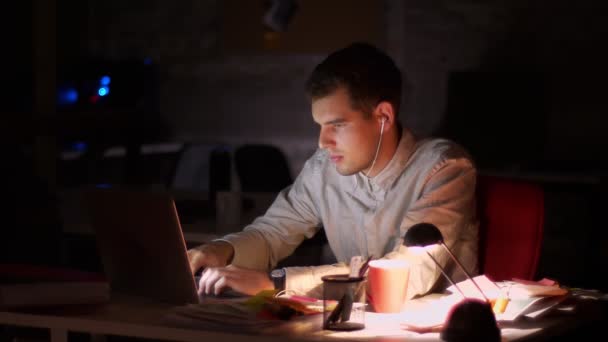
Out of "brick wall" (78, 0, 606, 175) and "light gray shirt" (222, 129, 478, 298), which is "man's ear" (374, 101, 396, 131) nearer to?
"light gray shirt" (222, 129, 478, 298)

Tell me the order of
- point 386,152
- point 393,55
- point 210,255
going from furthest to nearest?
1. point 393,55
2. point 386,152
3. point 210,255

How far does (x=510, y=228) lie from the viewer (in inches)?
103

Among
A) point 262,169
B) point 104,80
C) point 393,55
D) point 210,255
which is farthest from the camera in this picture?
point 393,55

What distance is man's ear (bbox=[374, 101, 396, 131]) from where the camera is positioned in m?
2.67

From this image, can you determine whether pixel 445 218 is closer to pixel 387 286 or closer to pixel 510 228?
pixel 510 228

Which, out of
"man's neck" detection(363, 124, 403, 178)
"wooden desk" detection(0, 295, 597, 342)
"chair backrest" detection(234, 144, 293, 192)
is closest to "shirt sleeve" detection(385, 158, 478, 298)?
"man's neck" detection(363, 124, 403, 178)

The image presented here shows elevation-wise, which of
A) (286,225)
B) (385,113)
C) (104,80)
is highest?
(104,80)

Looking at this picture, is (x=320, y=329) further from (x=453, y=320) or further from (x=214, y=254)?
(x=214, y=254)

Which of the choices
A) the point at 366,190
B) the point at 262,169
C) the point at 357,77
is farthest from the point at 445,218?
the point at 262,169

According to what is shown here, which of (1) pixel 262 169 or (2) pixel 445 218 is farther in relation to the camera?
(1) pixel 262 169

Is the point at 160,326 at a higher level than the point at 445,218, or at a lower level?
lower

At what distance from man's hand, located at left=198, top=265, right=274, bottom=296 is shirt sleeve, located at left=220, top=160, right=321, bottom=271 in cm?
39

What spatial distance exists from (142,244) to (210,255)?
14.4 inches

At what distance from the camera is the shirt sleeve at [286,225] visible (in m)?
2.84
